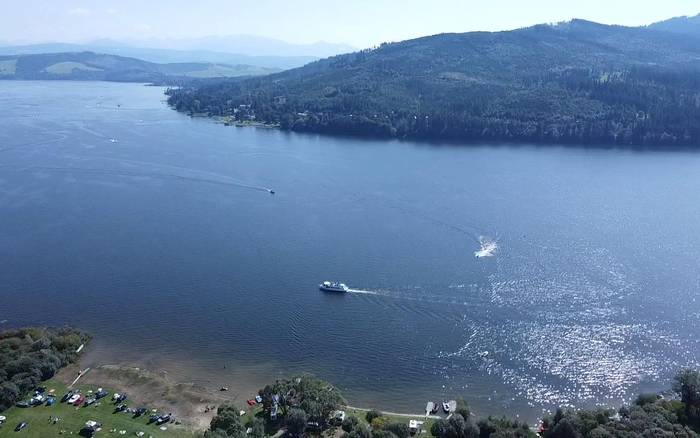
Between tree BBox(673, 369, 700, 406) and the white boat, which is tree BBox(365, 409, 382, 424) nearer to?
Result: the white boat

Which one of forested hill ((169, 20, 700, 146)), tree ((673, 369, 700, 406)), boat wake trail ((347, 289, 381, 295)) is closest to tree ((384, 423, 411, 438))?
tree ((673, 369, 700, 406))

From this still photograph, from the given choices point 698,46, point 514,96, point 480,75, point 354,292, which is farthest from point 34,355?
point 698,46

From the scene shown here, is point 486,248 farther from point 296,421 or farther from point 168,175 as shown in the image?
point 168,175

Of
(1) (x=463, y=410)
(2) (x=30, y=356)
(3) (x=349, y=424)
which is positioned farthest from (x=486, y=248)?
(2) (x=30, y=356)

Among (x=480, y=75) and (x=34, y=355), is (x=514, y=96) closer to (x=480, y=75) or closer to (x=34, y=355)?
(x=480, y=75)

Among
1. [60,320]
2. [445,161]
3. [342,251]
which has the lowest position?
[60,320]

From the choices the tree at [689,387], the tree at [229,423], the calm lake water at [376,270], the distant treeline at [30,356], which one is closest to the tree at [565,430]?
the calm lake water at [376,270]

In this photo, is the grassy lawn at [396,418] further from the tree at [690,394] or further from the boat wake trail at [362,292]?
the boat wake trail at [362,292]
